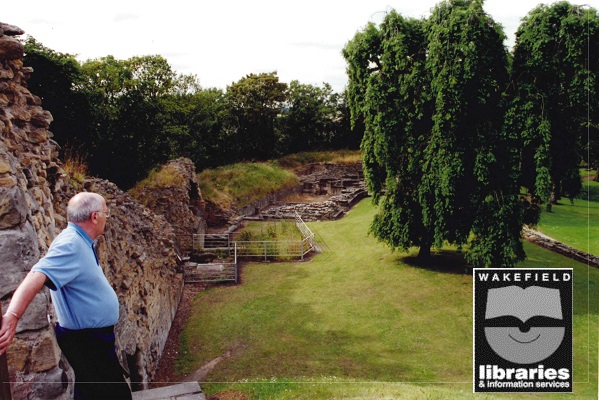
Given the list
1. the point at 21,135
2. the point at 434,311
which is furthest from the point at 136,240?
the point at 434,311

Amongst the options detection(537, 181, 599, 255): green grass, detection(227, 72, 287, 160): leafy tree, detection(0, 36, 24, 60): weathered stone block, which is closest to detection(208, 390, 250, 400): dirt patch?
detection(0, 36, 24, 60): weathered stone block

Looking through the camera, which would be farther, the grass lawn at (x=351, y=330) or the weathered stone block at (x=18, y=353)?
the grass lawn at (x=351, y=330)

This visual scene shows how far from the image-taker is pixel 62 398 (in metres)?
3.74

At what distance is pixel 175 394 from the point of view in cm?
566

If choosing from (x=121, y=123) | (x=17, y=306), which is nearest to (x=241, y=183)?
(x=121, y=123)

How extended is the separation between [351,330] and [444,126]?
6.92 m

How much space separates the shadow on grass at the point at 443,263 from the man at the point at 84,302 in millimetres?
15459

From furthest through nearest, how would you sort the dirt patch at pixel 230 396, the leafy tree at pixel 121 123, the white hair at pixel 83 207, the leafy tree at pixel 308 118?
the leafy tree at pixel 308 118 → the leafy tree at pixel 121 123 → the dirt patch at pixel 230 396 → the white hair at pixel 83 207

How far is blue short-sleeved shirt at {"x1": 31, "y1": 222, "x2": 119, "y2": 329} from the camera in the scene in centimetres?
301

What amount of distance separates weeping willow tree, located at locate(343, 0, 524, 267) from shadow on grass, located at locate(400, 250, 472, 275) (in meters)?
1.45

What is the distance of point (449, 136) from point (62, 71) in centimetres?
1325

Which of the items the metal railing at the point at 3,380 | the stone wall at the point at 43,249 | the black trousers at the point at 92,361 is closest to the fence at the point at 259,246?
the stone wall at the point at 43,249

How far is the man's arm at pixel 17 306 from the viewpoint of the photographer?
2600mm

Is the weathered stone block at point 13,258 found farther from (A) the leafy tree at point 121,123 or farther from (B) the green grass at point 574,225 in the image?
(B) the green grass at point 574,225
